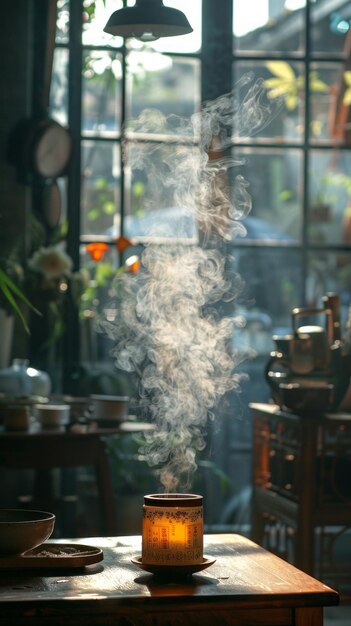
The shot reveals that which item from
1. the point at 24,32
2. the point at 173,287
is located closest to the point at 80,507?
the point at 173,287

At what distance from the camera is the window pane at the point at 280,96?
16.9 ft

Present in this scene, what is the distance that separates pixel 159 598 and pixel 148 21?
5.70 ft

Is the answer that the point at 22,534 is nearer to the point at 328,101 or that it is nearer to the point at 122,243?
the point at 122,243

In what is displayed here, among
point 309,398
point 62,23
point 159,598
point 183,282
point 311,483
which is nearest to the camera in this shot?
point 159,598

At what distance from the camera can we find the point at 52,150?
4.88 meters

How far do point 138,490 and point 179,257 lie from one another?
1024 millimetres

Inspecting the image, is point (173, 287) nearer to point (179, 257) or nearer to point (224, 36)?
point (179, 257)

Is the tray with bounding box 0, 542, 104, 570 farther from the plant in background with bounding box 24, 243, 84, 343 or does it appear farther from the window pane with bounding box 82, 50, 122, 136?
the window pane with bounding box 82, 50, 122, 136

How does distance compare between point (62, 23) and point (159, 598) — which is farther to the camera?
point (62, 23)

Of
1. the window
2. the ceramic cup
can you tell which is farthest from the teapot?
the window

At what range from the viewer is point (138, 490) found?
15.7 feet

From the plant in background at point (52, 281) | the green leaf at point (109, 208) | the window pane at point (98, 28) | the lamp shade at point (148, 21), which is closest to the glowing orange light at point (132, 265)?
the plant in background at point (52, 281)

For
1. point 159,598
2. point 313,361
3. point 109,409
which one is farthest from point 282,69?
point 159,598

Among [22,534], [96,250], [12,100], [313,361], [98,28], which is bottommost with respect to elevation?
[22,534]
